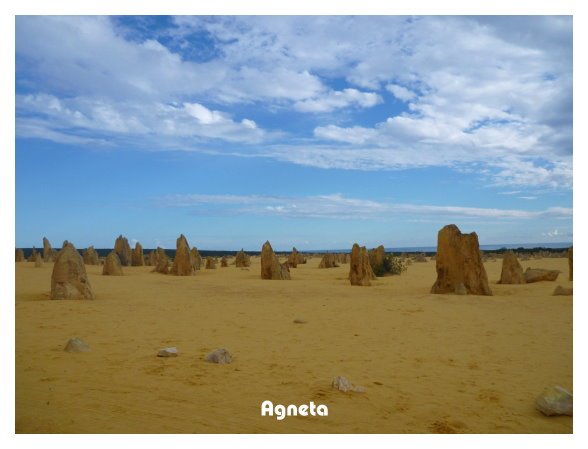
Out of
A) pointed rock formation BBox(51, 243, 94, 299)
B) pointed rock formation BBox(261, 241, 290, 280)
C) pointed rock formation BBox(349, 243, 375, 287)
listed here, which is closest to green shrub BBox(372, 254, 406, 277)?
pointed rock formation BBox(261, 241, 290, 280)

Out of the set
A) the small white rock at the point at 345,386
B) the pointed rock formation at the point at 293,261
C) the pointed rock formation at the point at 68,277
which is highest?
the pointed rock formation at the point at 68,277

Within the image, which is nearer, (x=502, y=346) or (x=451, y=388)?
(x=451, y=388)

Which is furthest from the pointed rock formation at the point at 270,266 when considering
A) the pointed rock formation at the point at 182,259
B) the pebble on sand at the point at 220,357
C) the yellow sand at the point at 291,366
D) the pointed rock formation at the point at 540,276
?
the pebble on sand at the point at 220,357

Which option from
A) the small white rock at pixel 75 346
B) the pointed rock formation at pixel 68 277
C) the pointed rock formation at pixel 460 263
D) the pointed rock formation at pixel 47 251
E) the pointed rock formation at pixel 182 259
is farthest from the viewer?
the pointed rock formation at pixel 47 251

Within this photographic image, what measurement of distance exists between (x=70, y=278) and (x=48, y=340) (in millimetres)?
A: 5346

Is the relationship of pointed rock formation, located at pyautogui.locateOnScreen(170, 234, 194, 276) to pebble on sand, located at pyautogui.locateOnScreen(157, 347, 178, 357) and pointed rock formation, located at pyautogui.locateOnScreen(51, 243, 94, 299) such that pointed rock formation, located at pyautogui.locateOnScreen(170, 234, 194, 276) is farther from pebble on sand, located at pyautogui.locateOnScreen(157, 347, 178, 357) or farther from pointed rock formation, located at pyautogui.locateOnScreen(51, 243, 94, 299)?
pebble on sand, located at pyautogui.locateOnScreen(157, 347, 178, 357)

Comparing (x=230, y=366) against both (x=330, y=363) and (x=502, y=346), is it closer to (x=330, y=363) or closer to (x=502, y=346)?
(x=330, y=363)

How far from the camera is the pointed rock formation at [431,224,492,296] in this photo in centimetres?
1415

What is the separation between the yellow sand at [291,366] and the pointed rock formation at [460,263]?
231 cm

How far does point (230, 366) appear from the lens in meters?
6.14

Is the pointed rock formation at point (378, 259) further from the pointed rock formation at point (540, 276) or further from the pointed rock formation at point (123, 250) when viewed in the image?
the pointed rock formation at point (123, 250)

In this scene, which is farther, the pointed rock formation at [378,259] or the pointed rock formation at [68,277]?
the pointed rock formation at [378,259]

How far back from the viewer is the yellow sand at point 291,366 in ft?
14.3

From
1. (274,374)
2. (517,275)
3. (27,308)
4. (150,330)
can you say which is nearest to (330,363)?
(274,374)
